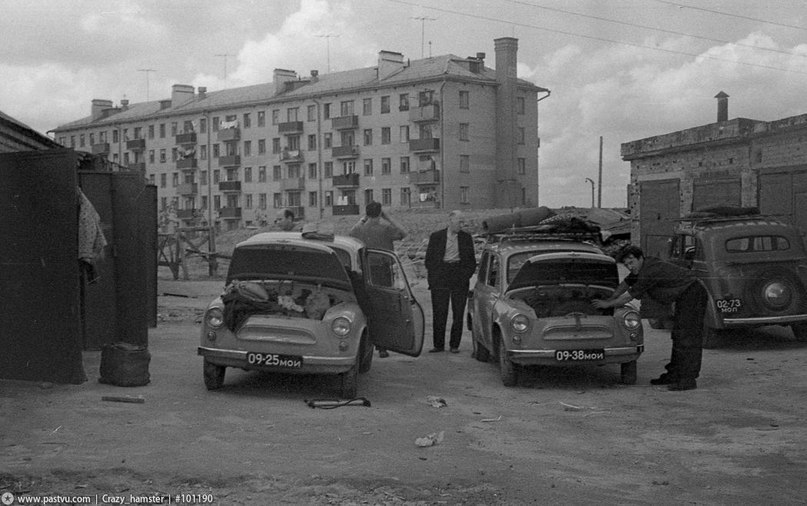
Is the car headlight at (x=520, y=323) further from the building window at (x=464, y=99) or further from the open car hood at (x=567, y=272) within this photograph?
the building window at (x=464, y=99)

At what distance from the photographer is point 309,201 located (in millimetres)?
82938

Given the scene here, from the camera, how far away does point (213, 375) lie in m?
10.2

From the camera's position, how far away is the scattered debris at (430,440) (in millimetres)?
7649

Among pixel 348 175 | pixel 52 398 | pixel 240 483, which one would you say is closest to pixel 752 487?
pixel 240 483

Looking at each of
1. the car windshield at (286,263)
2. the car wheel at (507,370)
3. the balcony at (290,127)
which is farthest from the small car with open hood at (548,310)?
the balcony at (290,127)

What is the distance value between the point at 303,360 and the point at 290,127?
74.4m

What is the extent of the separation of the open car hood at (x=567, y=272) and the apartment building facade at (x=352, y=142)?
180 ft

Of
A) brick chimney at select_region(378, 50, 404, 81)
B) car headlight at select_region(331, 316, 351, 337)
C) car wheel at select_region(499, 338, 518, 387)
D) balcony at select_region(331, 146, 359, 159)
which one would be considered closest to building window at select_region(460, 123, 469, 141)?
brick chimney at select_region(378, 50, 404, 81)

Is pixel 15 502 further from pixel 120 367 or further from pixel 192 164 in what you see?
pixel 192 164

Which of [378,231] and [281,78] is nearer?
[378,231]

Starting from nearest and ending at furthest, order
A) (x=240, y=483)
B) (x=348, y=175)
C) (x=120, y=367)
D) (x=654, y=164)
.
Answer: (x=240, y=483) < (x=120, y=367) < (x=654, y=164) < (x=348, y=175)

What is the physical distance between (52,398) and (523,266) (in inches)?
226

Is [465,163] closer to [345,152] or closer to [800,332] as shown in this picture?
[345,152]

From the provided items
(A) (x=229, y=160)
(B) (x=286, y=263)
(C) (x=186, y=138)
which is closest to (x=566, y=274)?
(B) (x=286, y=263)
